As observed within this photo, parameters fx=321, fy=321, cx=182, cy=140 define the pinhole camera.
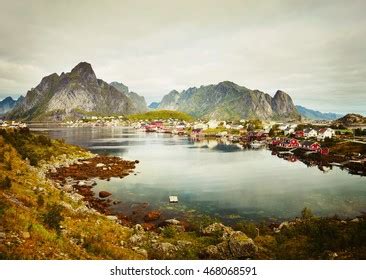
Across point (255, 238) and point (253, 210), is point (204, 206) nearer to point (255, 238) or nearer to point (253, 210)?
point (253, 210)

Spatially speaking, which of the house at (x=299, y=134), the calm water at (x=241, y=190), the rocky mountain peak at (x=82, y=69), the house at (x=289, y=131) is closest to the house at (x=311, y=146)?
the house at (x=299, y=134)

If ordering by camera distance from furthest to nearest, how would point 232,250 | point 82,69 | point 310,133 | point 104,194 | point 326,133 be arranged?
1. point 310,133
2. point 326,133
3. point 82,69
4. point 104,194
5. point 232,250

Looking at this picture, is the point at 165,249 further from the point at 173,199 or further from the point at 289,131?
the point at 289,131

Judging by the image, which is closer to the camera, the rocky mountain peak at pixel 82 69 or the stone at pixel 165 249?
the stone at pixel 165 249

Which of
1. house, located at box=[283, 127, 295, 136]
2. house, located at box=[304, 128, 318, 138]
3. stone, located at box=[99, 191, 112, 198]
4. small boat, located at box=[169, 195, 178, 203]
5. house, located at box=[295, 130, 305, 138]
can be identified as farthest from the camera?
house, located at box=[283, 127, 295, 136]

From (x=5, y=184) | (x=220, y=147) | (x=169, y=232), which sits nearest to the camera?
(x=5, y=184)

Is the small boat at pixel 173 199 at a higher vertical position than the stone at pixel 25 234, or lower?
lower

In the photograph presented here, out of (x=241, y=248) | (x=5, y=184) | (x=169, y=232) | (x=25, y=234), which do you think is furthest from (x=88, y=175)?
(x=25, y=234)

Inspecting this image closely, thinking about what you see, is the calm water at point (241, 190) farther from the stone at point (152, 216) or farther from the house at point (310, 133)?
the house at point (310, 133)

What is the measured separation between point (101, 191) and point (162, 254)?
15556 mm

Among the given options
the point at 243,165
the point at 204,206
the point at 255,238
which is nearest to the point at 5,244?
the point at 255,238

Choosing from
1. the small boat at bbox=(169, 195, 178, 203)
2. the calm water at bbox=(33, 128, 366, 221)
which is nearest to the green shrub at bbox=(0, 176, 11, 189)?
the calm water at bbox=(33, 128, 366, 221)

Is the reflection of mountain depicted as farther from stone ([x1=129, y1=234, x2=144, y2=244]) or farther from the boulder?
the boulder

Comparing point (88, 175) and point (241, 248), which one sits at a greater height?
point (241, 248)
